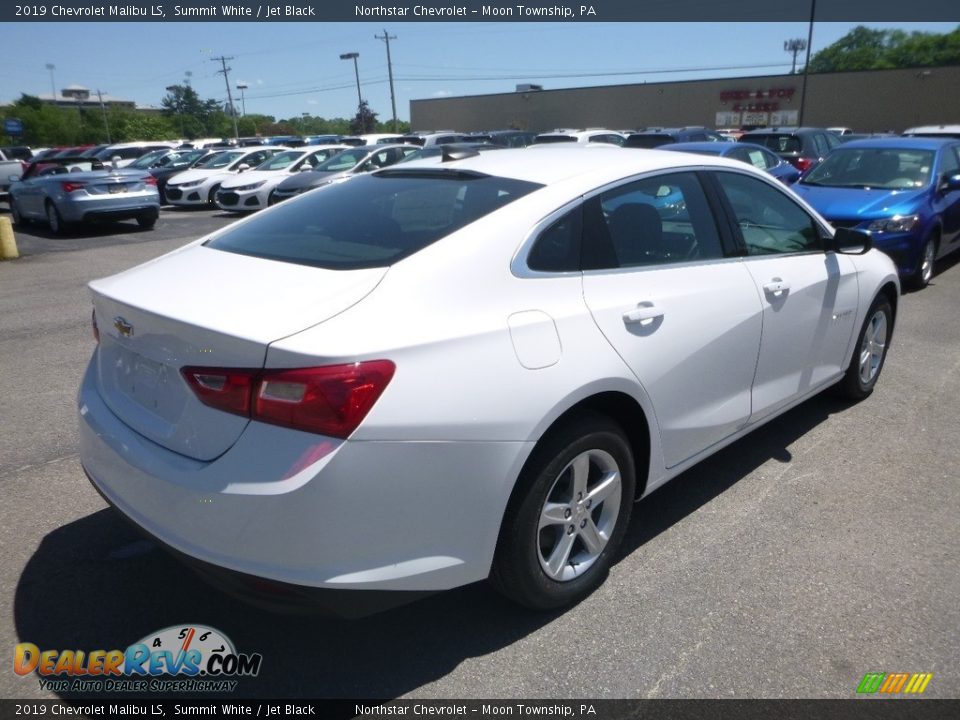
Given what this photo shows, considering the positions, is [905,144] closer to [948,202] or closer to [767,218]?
[948,202]

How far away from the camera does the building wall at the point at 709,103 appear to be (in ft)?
144

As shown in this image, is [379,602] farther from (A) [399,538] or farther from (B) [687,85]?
(B) [687,85]

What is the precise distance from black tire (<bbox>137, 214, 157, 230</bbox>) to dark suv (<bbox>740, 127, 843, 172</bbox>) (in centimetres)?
1241

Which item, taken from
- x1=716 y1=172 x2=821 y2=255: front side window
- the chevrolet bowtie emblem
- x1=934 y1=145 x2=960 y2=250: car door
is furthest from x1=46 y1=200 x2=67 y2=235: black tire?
x1=934 y1=145 x2=960 y2=250: car door

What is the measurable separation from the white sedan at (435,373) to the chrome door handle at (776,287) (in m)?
0.02

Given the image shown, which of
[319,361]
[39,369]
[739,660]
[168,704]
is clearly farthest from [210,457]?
[39,369]

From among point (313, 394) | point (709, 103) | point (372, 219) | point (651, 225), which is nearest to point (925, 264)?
point (651, 225)

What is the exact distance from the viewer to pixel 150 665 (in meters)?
2.64

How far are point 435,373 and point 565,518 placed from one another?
867mm

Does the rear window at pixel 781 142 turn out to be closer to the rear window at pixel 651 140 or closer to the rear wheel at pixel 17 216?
the rear window at pixel 651 140

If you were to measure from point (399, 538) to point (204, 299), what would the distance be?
1004 millimetres

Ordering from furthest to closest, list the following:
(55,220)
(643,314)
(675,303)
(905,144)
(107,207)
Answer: (55,220) < (107,207) < (905,144) < (675,303) < (643,314)

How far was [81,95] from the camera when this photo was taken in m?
158

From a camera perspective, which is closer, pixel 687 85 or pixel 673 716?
pixel 673 716
